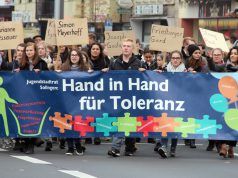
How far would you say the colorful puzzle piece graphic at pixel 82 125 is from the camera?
13.4 meters

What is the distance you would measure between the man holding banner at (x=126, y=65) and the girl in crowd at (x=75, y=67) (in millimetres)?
488

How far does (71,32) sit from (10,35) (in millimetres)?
1296

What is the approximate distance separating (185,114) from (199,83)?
53 cm

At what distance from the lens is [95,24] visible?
58.0m

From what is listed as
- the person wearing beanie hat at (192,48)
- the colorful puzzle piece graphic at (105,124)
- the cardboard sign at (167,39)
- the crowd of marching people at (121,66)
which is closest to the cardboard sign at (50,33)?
the cardboard sign at (167,39)

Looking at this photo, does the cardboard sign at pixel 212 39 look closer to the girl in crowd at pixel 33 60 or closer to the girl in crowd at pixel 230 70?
the girl in crowd at pixel 230 70

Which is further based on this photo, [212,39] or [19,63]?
[212,39]

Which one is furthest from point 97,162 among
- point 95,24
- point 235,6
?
point 95,24

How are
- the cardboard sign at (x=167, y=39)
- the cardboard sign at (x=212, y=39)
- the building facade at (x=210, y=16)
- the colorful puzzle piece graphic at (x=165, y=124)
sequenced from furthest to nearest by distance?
1. the building facade at (x=210, y=16)
2. the cardboard sign at (x=212, y=39)
3. the cardboard sign at (x=167, y=39)
4. the colorful puzzle piece graphic at (x=165, y=124)

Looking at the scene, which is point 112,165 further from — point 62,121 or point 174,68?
point 174,68

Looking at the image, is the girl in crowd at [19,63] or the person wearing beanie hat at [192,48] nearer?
the girl in crowd at [19,63]

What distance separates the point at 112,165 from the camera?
12062 mm

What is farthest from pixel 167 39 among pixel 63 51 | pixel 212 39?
pixel 212 39

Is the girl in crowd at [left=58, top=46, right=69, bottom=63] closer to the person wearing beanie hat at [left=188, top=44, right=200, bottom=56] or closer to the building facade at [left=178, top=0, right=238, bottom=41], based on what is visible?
the person wearing beanie hat at [left=188, top=44, right=200, bottom=56]
